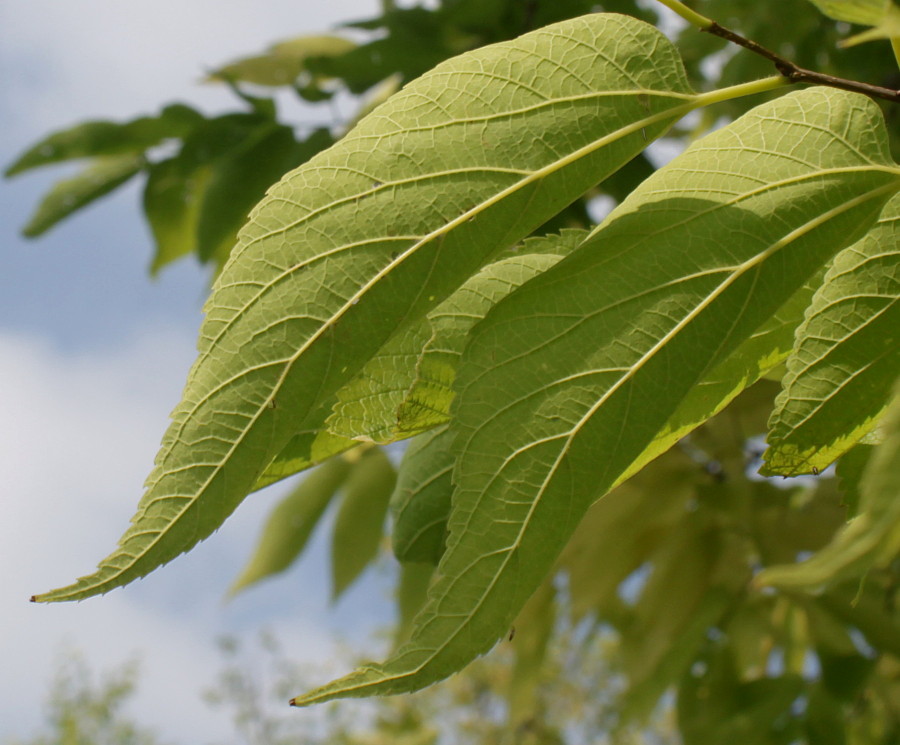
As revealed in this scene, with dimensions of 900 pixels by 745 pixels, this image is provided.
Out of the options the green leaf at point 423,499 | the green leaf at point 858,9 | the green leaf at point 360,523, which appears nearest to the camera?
the green leaf at point 858,9

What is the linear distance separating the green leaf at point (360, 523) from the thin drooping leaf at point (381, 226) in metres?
1.46

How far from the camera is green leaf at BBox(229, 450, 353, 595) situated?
84.3 inches

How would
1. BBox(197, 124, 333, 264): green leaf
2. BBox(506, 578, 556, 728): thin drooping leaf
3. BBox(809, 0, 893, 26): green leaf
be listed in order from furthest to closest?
1. BBox(506, 578, 556, 728): thin drooping leaf
2. BBox(197, 124, 333, 264): green leaf
3. BBox(809, 0, 893, 26): green leaf

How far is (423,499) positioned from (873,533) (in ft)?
2.21

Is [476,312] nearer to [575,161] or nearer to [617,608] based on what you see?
[575,161]

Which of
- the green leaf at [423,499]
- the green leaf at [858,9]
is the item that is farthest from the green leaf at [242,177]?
the green leaf at [858,9]

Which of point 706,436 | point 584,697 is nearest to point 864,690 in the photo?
point 706,436

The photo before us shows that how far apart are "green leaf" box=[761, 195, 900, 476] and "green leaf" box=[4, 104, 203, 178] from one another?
1676 millimetres

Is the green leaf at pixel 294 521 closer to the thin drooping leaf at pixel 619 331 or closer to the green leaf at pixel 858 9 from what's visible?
the thin drooping leaf at pixel 619 331

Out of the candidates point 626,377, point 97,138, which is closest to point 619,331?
point 626,377

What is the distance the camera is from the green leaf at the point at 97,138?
207 cm

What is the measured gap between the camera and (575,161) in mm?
649

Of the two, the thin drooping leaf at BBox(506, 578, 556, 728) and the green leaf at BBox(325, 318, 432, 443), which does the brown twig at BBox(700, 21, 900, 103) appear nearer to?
the green leaf at BBox(325, 318, 432, 443)

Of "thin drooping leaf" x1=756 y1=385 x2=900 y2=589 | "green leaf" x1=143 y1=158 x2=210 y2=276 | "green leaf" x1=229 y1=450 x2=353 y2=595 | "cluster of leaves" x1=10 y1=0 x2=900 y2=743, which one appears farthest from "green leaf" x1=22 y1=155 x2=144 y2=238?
"thin drooping leaf" x1=756 y1=385 x2=900 y2=589
